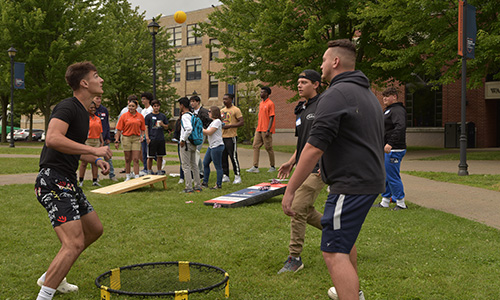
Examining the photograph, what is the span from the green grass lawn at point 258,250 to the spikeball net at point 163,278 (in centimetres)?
17

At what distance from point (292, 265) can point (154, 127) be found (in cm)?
874

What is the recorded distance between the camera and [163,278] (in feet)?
15.9

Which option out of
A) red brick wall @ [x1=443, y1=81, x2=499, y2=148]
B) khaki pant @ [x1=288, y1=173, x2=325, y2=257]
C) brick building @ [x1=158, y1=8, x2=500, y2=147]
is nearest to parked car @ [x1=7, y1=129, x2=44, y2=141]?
brick building @ [x1=158, y1=8, x2=500, y2=147]

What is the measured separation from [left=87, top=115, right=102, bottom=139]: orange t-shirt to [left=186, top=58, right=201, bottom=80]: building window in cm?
4439

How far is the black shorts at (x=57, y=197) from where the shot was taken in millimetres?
3848

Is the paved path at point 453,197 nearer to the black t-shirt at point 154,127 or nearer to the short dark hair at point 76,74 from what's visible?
the black t-shirt at point 154,127

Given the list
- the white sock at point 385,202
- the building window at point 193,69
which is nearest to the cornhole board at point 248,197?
the white sock at point 385,202

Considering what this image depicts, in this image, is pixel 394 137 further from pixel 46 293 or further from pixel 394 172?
pixel 46 293

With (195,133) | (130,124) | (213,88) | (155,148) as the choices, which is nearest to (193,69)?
(213,88)

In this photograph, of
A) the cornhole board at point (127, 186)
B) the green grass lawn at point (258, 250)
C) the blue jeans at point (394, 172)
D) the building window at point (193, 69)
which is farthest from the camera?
the building window at point (193, 69)

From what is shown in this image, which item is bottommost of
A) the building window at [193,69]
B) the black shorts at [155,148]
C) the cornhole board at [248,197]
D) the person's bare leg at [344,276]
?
the cornhole board at [248,197]

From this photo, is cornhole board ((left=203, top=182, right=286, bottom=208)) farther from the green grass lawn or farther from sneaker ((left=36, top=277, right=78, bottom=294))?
sneaker ((left=36, top=277, right=78, bottom=294))

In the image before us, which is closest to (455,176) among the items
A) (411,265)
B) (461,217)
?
(461,217)

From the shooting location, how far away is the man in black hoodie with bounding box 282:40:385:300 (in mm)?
3184
